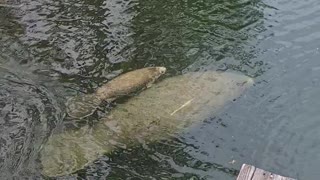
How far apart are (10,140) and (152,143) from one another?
5.77 feet

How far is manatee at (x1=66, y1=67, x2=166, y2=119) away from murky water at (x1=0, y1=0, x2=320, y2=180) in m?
0.15

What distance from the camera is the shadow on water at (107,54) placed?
668cm

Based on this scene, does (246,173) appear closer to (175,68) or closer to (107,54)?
(175,68)

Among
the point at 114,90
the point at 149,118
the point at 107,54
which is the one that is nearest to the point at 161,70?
the point at 114,90

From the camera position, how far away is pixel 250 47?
8680mm

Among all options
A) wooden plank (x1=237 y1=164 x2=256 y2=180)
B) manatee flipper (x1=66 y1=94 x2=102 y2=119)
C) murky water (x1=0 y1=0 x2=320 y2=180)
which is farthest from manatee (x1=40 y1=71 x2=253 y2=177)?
wooden plank (x1=237 y1=164 x2=256 y2=180)

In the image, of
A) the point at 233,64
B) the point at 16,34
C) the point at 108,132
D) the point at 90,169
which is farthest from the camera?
the point at 16,34

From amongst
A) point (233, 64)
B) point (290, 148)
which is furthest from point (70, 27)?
point (290, 148)

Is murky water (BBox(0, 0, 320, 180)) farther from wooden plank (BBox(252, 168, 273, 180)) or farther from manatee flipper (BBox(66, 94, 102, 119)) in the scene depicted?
wooden plank (BBox(252, 168, 273, 180))

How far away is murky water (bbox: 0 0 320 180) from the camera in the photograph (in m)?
6.68

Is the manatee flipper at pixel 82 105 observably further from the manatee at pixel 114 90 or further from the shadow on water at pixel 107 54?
the shadow on water at pixel 107 54

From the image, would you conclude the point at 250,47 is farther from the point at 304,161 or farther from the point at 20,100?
the point at 20,100

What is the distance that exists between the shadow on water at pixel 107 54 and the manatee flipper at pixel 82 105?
0.14 metres

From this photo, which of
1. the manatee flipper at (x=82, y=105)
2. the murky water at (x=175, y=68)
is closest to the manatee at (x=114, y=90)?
the manatee flipper at (x=82, y=105)
